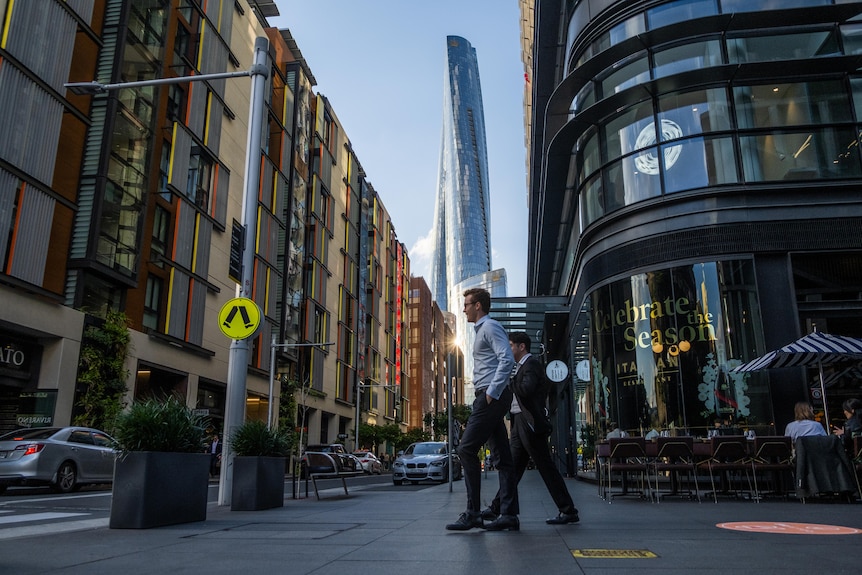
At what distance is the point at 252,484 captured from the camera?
835cm

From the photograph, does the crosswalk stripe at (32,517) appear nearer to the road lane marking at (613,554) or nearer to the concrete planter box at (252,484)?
the concrete planter box at (252,484)

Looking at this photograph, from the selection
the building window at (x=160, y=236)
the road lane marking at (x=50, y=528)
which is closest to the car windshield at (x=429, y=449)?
the building window at (x=160, y=236)

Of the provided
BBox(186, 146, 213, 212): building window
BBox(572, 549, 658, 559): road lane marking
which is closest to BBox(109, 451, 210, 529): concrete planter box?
BBox(572, 549, 658, 559): road lane marking

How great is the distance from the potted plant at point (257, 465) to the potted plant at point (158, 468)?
1.26 meters

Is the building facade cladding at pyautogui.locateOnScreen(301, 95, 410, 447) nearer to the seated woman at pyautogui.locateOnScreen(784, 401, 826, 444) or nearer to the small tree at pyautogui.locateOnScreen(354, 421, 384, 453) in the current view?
the small tree at pyautogui.locateOnScreen(354, 421, 384, 453)

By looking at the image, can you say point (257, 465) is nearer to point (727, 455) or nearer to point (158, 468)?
point (158, 468)

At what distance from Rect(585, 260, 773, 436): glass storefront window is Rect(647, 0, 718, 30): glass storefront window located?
657cm

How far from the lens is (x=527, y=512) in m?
8.79

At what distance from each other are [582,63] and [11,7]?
1838 centimetres

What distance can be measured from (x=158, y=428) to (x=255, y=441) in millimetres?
2146

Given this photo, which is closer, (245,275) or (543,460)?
(543,460)

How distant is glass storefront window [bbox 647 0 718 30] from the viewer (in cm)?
1686

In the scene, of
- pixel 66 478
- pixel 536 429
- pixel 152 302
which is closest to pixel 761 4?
pixel 536 429

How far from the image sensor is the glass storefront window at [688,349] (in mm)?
14789
